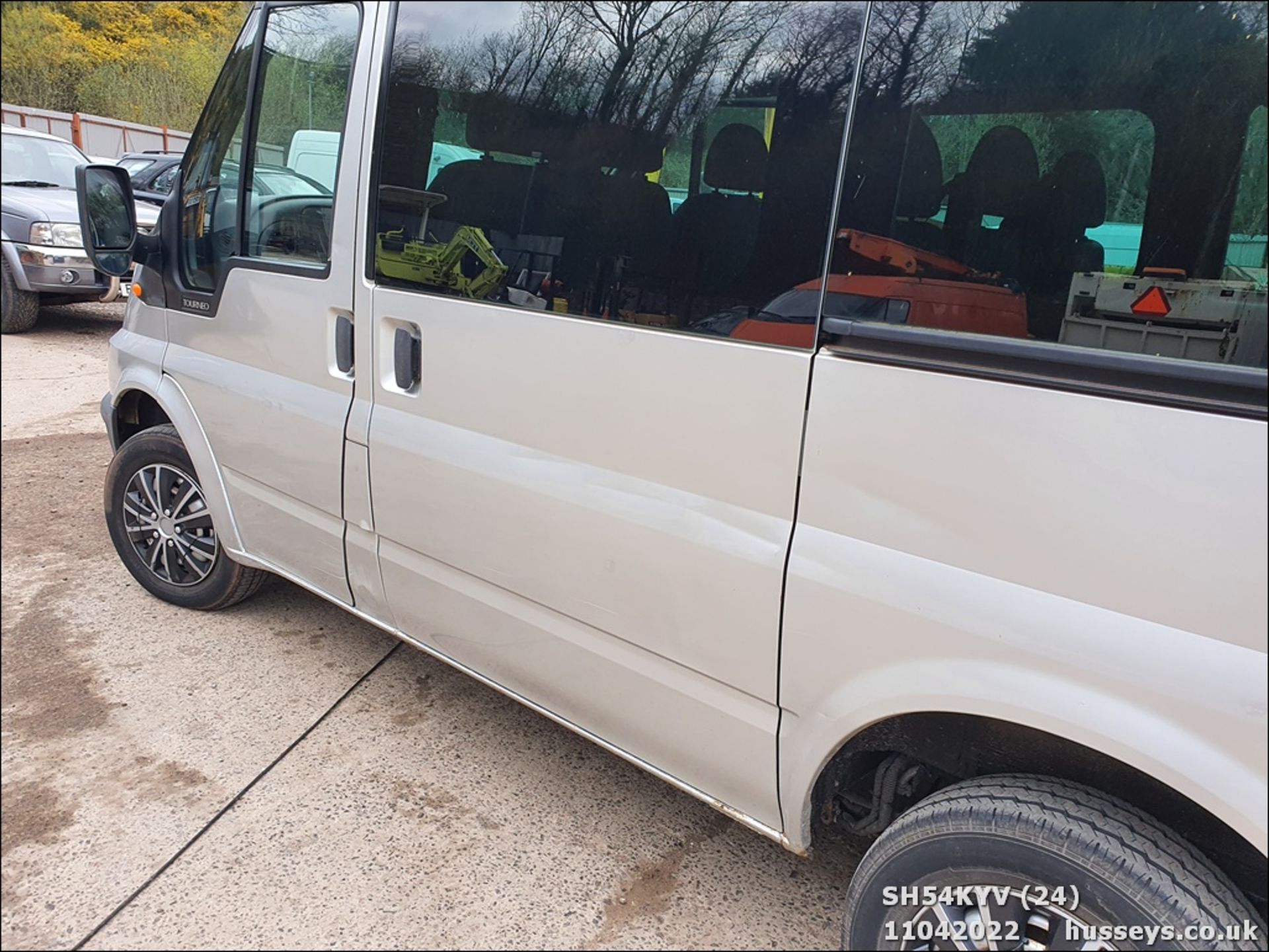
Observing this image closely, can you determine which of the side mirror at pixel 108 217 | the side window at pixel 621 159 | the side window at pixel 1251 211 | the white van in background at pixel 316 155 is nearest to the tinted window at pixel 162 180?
the side mirror at pixel 108 217

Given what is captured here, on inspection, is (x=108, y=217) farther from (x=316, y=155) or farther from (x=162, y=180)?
(x=162, y=180)

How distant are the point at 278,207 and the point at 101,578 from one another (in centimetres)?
169

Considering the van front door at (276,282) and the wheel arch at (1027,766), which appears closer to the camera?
the wheel arch at (1027,766)

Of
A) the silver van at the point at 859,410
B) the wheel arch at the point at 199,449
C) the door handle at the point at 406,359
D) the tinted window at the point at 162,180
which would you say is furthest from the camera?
the tinted window at the point at 162,180

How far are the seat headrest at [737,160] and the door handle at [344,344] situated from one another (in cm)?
116

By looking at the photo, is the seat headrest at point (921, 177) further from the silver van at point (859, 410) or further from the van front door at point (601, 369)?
the van front door at point (601, 369)

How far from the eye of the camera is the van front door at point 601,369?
5.57 feet

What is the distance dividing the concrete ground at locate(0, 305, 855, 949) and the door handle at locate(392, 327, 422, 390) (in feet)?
2.55

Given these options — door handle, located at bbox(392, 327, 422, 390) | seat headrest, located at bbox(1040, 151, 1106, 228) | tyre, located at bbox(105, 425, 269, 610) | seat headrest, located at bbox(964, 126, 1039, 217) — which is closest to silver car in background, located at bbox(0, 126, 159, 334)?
tyre, located at bbox(105, 425, 269, 610)

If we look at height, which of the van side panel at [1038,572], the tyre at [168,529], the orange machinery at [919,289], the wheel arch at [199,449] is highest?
the orange machinery at [919,289]

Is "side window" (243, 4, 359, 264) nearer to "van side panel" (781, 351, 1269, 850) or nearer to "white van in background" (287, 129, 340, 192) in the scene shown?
"white van in background" (287, 129, 340, 192)

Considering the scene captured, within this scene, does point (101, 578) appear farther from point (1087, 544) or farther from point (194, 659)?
point (1087, 544)

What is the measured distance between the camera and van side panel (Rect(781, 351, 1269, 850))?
1.24 m

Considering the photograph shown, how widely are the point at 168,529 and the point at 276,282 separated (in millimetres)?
1178
